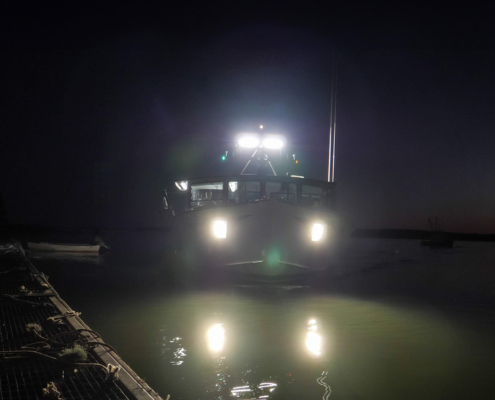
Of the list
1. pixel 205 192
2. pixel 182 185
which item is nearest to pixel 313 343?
pixel 205 192

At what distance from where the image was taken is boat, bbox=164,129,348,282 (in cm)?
1363

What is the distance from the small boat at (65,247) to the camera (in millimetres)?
28016

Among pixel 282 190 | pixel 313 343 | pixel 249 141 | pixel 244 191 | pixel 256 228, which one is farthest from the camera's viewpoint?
pixel 249 141

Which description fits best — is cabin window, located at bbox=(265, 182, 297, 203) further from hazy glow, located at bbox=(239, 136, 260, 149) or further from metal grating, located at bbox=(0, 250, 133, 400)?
metal grating, located at bbox=(0, 250, 133, 400)

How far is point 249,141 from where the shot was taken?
16.7m

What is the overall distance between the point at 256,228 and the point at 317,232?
1.89 metres

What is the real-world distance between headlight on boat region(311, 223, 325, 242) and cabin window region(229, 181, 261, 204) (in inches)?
80.6

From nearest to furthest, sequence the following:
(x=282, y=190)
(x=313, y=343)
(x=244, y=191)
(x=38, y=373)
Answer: (x=38, y=373)
(x=313, y=343)
(x=244, y=191)
(x=282, y=190)

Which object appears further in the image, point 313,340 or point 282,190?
point 282,190

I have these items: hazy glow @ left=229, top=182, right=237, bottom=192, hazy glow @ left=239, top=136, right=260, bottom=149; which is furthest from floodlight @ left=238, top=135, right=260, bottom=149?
hazy glow @ left=229, top=182, right=237, bottom=192

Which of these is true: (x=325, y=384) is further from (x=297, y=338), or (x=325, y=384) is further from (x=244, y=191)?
(x=244, y=191)

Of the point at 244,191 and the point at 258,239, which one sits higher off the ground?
the point at 244,191

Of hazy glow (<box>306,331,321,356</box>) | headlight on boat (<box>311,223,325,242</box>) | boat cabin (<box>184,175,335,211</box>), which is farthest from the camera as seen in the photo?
boat cabin (<box>184,175,335,211</box>)

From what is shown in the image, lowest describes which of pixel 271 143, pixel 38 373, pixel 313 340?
pixel 313 340
